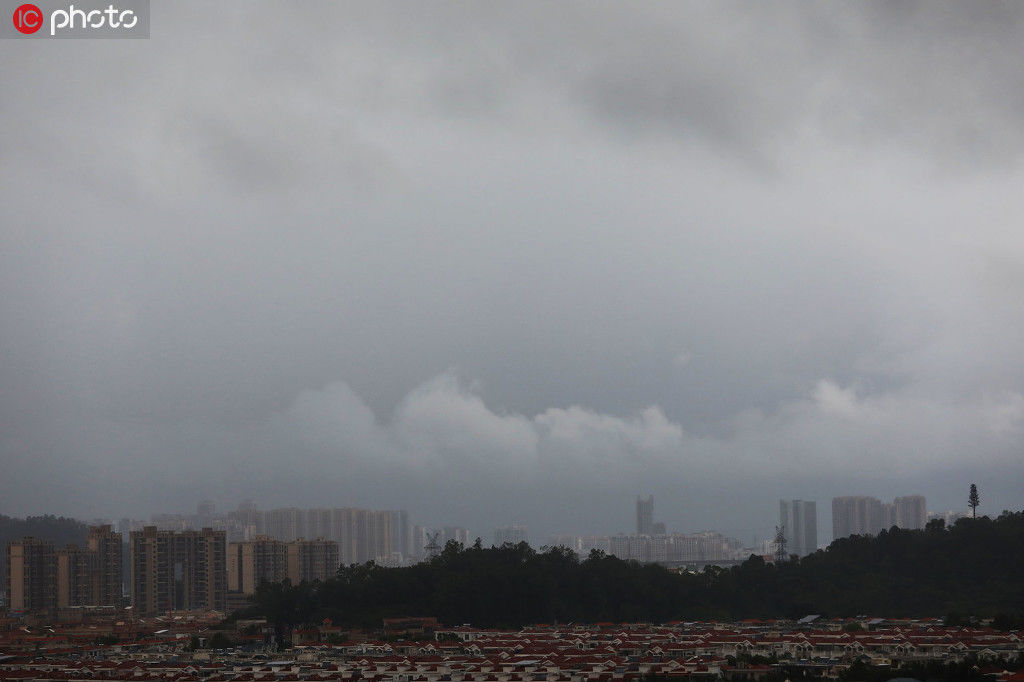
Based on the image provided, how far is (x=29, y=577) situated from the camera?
35.2 meters

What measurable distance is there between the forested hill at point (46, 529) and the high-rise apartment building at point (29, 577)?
15.1m

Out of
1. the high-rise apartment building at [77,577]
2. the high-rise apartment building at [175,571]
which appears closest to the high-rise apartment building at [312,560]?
the high-rise apartment building at [175,571]

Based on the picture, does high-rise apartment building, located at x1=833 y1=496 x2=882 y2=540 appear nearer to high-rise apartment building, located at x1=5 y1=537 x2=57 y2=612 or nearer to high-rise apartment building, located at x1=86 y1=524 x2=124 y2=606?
high-rise apartment building, located at x1=86 y1=524 x2=124 y2=606

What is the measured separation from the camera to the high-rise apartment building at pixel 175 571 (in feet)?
117

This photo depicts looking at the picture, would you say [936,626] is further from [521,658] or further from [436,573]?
[436,573]

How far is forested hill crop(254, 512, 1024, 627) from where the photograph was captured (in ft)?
90.2

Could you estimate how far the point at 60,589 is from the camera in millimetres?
35719

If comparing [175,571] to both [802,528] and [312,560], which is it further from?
[802,528]

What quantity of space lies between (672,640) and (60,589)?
21.1 meters

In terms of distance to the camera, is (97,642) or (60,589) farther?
(60,589)

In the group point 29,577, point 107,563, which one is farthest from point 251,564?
point 29,577

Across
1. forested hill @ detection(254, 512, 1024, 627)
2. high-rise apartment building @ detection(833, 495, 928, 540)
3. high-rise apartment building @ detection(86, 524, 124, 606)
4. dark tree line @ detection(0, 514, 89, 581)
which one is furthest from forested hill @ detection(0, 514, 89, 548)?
high-rise apartment building @ detection(833, 495, 928, 540)

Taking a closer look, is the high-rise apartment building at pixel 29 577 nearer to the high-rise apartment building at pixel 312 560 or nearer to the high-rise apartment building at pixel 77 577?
the high-rise apartment building at pixel 77 577

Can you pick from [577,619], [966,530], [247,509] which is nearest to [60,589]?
[577,619]
